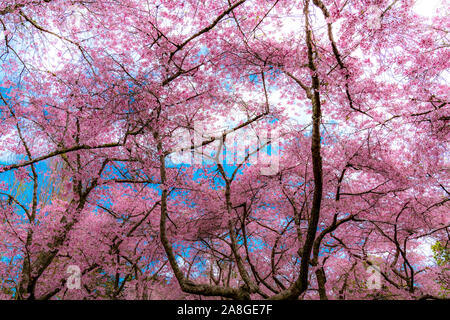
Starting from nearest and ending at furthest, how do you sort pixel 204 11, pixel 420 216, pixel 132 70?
pixel 132 70
pixel 204 11
pixel 420 216

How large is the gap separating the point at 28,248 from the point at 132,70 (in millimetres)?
4462

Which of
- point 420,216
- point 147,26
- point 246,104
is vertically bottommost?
point 420,216

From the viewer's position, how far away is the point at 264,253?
1237 cm

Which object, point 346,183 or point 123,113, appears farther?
point 346,183

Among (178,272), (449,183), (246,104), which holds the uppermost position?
(246,104)

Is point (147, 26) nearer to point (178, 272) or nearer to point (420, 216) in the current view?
point (178, 272)

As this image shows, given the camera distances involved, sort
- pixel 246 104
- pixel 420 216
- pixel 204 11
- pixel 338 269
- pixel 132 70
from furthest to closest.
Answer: pixel 338 269
pixel 420 216
pixel 246 104
pixel 204 11
pixel 132 70

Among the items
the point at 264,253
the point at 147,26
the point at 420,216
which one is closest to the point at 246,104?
the point at 147,26

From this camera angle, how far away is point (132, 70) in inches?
244
